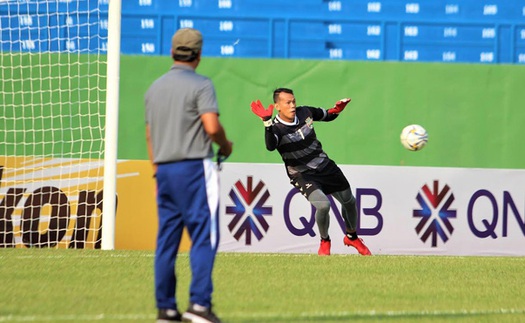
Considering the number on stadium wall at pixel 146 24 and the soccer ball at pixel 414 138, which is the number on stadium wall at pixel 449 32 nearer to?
the soccer ball at pixel 414 138

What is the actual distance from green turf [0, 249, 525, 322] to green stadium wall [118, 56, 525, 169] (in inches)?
124

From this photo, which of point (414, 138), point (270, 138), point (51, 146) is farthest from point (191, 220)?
point (51, 146)

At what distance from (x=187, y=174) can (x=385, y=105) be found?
842cm

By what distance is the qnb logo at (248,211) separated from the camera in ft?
44.3

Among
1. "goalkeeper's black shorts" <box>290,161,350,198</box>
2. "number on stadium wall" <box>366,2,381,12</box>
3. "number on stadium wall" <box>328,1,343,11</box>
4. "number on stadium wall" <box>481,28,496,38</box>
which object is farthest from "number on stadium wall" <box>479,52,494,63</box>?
"goalkeeper's black shorts" <box>290,161,350,198</box>

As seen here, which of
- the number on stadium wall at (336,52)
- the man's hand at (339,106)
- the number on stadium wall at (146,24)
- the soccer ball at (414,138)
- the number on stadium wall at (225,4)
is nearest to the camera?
the man's hand at (339,106)

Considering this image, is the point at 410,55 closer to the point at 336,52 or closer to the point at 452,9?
the point at 336,52

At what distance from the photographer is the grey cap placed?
598cm

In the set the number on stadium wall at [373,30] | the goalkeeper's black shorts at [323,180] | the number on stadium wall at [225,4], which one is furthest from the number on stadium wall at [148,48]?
the goalkeeper's black shorts at [323,180]

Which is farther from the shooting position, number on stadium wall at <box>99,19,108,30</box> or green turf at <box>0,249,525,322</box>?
number on stadium wall at <box>99,19,108,30</box>

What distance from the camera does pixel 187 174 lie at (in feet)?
19.3

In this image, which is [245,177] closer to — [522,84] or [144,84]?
[144,84]

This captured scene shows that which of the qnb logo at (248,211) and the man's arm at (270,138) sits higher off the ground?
the man's arm at (270,138)

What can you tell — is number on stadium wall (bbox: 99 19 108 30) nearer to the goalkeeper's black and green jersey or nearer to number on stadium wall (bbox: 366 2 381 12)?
number on stadium wall (bbox: 366 2 381 12)
